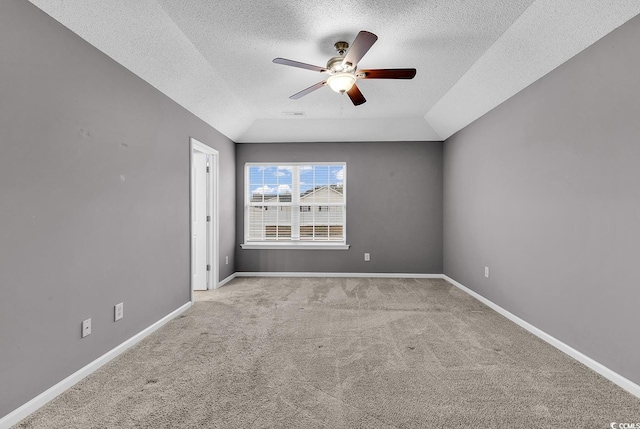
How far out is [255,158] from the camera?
17.6ft

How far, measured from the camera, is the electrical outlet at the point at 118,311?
7.89 ft

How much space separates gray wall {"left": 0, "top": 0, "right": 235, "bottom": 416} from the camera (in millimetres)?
1641

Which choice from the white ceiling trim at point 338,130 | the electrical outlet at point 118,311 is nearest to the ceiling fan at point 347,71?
the white ceiling trim at point 338,130

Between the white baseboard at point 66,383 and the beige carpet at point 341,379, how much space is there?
0.05m

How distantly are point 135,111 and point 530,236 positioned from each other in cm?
385

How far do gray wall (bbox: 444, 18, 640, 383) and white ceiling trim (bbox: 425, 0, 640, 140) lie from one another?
0.09m

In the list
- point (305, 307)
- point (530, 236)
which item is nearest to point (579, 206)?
point (530, 236)

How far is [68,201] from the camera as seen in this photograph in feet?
6.48

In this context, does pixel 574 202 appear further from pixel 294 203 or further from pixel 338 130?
pixel 294 203

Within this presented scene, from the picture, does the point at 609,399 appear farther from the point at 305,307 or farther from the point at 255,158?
the point at 255,158

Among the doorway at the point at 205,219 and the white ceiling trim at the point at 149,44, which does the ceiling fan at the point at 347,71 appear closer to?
the white ceiling trim at the point at 149,44

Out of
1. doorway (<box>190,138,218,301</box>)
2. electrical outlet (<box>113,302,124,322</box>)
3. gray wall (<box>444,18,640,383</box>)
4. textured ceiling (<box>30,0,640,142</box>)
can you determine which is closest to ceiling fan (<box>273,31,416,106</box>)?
textured ceiling (<box>30,0,640,142</box>)

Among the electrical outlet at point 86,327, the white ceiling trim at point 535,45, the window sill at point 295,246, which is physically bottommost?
the electrical outlet at point 86,327

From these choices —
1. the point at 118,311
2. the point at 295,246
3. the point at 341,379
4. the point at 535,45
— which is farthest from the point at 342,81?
the point at 295,246
